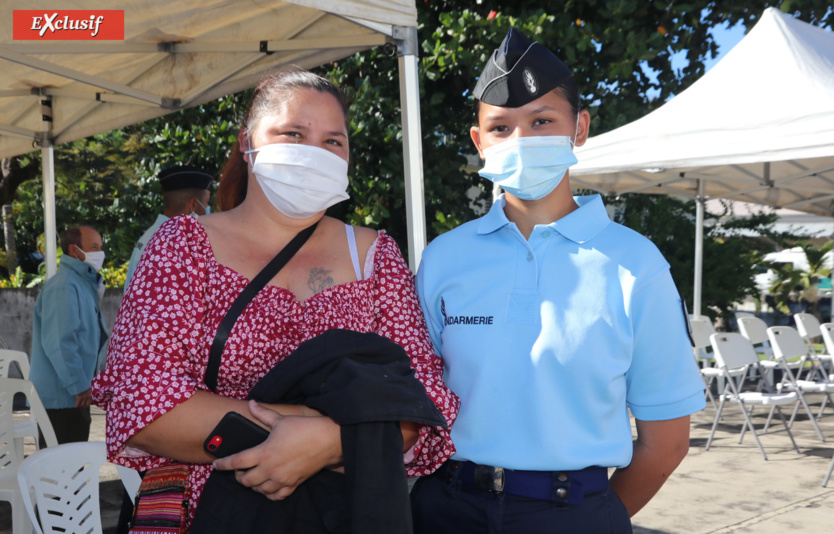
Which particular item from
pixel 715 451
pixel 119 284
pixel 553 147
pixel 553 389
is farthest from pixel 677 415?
pixel 119 284

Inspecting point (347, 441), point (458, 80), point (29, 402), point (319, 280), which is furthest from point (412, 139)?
point (458, 80)

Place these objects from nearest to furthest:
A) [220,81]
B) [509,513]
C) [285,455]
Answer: [285,455], [509,513], [220,81]

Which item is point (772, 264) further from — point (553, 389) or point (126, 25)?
point (553, 389)

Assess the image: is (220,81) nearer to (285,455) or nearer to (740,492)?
(285,455)

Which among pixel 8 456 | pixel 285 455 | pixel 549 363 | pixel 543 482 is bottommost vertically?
pixel 8 456

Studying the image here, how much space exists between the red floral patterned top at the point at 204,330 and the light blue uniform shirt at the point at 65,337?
366cm

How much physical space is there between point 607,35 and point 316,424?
6.46 metres

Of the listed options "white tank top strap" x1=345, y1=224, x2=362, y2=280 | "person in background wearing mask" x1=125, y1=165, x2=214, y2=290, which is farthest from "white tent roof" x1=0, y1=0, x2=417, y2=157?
"white tank top strap" x1=345, y1=224, x2=362, y2=280

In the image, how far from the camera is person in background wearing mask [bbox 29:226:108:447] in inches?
190

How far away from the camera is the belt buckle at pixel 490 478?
168cm

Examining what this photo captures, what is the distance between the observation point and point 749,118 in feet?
19.2

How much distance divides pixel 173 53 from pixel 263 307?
3773 mm

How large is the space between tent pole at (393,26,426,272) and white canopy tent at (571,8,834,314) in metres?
3.34

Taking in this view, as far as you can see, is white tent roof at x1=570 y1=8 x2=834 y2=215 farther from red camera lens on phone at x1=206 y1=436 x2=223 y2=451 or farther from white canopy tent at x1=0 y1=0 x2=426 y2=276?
red camera lens on phone at x1=206 y1=436 x2=223 y2=451
